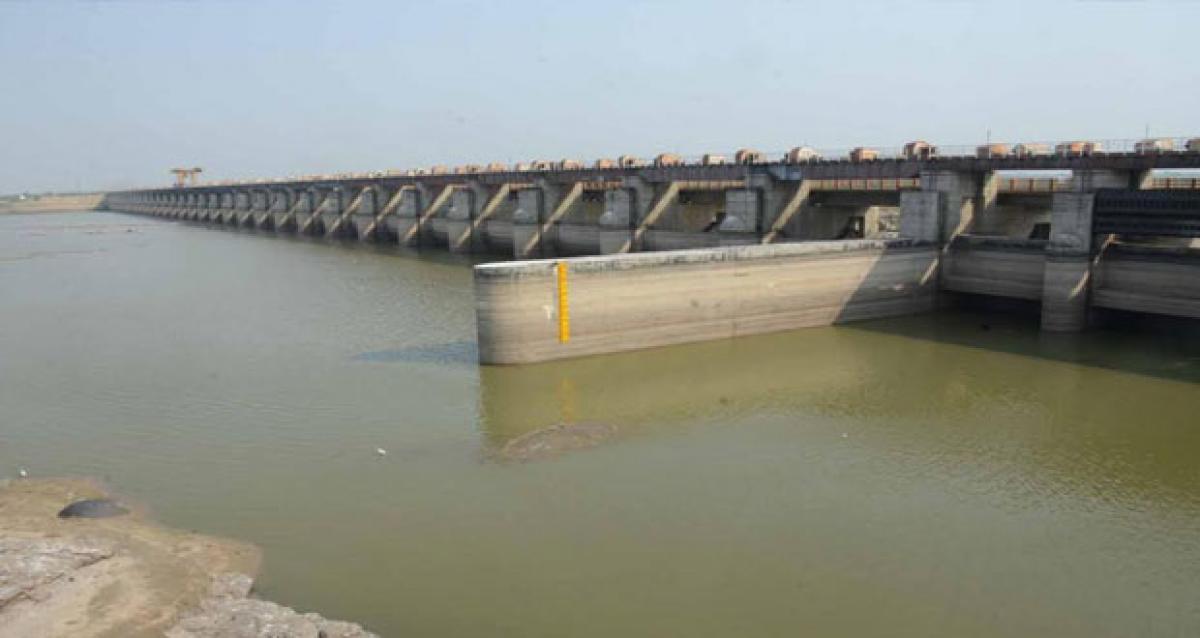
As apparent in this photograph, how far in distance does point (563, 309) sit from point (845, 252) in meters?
12.4

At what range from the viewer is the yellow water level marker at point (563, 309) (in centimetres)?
2612

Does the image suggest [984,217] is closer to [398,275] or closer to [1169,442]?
[1169,442]

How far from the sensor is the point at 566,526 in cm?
1504

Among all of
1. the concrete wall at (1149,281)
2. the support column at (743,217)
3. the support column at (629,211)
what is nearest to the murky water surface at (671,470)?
the concrete wall at (1149,281)

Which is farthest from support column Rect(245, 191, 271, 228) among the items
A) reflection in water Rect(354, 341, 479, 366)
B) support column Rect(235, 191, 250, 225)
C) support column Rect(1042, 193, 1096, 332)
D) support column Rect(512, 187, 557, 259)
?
support column Rect(1042, 193, 1096, 332)

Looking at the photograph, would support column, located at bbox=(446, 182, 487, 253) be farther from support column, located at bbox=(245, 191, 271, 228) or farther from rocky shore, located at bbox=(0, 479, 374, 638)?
rocky shore, located at bbox=(0, 479, 374, 638)

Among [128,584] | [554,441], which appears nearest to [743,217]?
[554,441]

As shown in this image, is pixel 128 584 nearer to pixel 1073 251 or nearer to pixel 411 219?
pixel 1073 251

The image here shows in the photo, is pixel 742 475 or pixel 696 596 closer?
pixel 696 596

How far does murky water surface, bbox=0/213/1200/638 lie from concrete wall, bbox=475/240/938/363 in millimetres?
927

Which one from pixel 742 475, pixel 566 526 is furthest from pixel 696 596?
pixel 742 475

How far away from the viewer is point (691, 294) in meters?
28.9

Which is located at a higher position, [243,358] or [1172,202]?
[1172,202]

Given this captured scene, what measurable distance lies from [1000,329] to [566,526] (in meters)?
23.8
